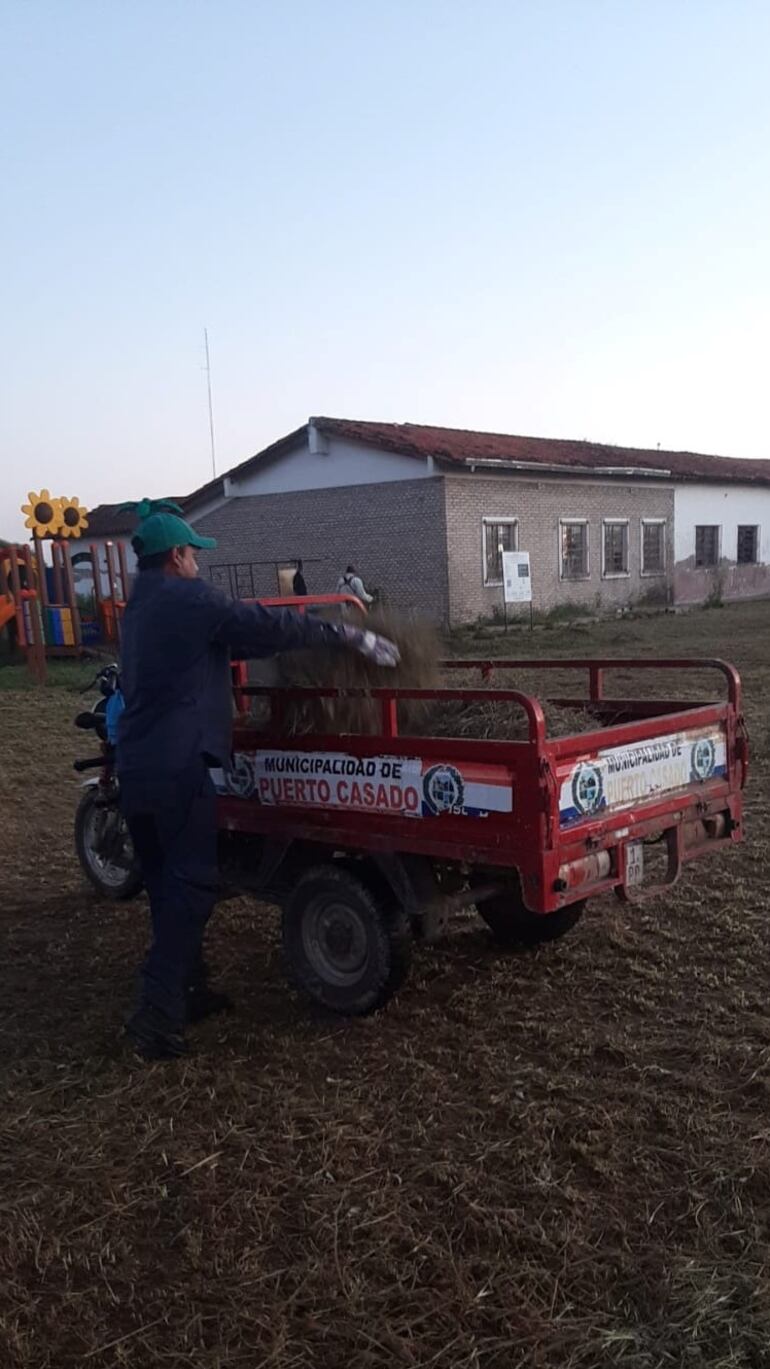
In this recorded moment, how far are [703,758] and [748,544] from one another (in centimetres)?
3201

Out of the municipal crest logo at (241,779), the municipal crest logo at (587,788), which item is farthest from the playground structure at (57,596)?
the municipal crest logo at (587,788)

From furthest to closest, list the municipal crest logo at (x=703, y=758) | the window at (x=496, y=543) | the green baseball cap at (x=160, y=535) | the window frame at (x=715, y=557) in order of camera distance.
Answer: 1. the window frame at (x=715, y=557)
2. the window at (x=496, y=543)
3. the municipal crest logo at (x=703, y=758)
4. the green baseball cap at (x=160, y=535)

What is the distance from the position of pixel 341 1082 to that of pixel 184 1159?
638 millimetres

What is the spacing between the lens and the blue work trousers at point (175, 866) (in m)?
4.04

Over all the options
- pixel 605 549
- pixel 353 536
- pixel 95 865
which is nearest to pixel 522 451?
pixel 605 549

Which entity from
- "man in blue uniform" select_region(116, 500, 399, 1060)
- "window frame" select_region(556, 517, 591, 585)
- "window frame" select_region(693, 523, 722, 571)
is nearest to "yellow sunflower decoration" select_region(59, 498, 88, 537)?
→ "window frame" select_region(556, 517, 591, 585)

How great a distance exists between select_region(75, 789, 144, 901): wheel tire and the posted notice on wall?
19.9 meters

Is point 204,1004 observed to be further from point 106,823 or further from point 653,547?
point 653,547

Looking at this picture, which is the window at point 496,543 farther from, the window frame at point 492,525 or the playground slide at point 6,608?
the playground slide at point 6,608

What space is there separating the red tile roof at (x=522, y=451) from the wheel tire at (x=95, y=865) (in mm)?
18305

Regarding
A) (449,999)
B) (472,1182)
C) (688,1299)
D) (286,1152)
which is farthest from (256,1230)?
(449,999)

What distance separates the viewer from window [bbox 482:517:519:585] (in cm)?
2516

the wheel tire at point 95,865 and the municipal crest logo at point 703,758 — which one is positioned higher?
the municipal crest logo at point 703,758

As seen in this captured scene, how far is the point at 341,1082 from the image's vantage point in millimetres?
3785
